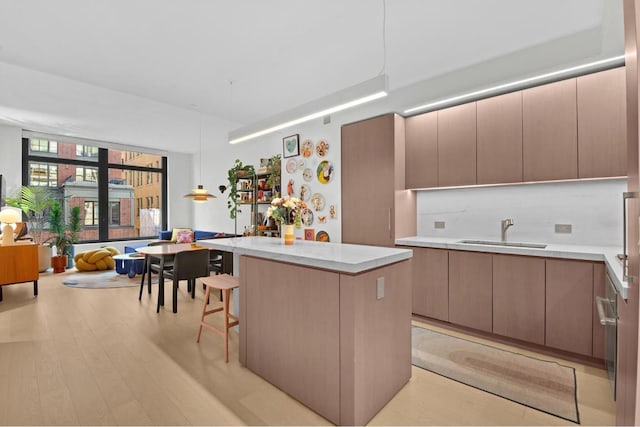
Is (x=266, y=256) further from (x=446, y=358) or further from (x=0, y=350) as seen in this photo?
(x=0, y=350)

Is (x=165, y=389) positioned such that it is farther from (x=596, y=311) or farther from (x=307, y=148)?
(x=307, y=148)

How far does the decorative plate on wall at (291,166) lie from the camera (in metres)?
5.05

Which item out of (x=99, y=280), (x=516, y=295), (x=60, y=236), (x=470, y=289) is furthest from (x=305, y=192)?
(x=60, y=236)

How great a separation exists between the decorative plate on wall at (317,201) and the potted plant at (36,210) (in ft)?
17.3

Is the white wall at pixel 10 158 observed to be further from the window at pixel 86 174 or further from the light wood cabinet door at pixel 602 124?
the light wood cabinet door at pixel 602 124

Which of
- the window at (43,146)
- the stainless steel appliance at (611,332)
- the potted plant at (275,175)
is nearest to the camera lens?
the stainless steel appliance at (611,332)

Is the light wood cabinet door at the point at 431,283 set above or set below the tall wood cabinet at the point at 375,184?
below

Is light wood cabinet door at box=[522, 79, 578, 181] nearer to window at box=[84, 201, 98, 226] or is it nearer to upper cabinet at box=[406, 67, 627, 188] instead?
upper cabinet at box=[406, 67, 627, 188]

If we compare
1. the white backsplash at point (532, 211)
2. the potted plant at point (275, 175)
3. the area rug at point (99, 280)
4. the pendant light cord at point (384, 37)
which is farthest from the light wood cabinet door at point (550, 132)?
the area rug at point (99, 280)

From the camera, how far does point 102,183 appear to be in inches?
284

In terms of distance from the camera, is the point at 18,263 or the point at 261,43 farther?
the point at 18,263

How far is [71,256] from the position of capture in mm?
6383

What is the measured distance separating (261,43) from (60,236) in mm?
5956

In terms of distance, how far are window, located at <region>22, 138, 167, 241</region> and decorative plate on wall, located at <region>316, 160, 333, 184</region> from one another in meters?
5.47
